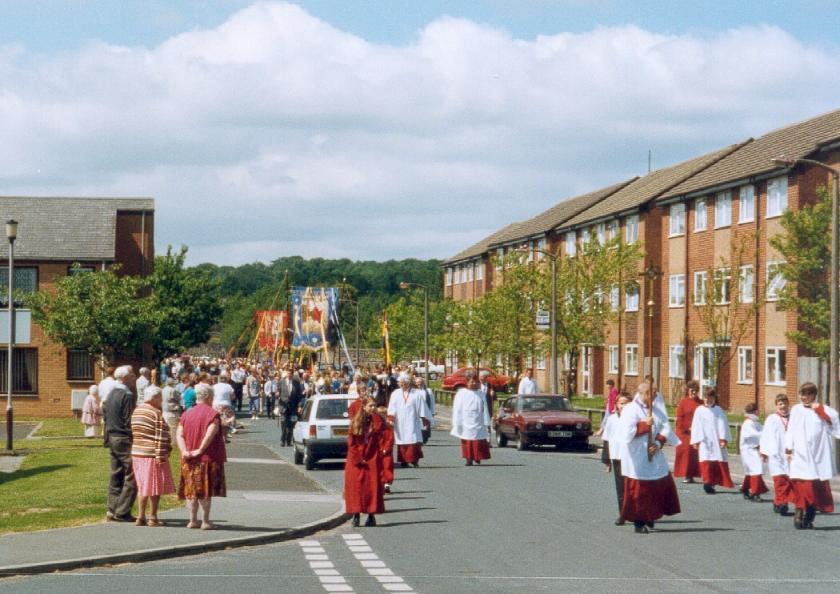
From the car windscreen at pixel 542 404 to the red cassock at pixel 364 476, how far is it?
17.9m

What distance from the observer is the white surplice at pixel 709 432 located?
2162cm

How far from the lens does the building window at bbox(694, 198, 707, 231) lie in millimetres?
58094

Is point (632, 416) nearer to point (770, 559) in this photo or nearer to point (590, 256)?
point (770, 559)

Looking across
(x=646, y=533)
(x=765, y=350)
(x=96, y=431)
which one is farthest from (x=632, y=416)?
(x=765, y=350)

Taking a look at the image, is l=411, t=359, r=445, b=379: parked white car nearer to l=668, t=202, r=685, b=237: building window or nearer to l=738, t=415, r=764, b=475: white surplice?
l=668, t=202, r=685, b=237: building window

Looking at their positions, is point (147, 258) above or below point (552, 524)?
above

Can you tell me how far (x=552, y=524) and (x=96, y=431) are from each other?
23.8 metres

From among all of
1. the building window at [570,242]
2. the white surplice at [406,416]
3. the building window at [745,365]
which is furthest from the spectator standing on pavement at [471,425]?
the building window at [570,242]

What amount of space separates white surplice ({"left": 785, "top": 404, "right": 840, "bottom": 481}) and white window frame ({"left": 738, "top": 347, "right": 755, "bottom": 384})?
36890 mm

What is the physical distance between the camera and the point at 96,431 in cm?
3775

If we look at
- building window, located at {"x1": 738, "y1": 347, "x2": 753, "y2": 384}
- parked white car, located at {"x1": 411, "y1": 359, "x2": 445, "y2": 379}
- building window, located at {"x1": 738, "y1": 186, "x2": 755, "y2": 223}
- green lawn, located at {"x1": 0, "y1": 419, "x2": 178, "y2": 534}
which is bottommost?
green lawn, located at {"x1": 0, "y1": 419, "x2": 178, "y2": 534}

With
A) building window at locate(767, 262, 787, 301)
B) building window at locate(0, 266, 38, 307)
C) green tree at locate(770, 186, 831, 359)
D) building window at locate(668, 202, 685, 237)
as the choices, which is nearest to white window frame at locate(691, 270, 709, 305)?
building window at locate(767, 262, 787, 301)

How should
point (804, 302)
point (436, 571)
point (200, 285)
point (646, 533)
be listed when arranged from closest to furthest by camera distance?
1. point (436, 571)
2. point (646, 533)
3. point (804, 302)
4. point (200, 285)

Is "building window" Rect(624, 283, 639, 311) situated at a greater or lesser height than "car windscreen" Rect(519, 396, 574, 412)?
greater
